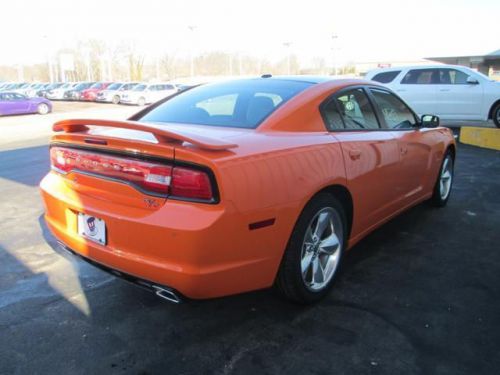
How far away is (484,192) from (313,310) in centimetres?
417

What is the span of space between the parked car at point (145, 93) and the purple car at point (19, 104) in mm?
7661

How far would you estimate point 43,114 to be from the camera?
2356 cm

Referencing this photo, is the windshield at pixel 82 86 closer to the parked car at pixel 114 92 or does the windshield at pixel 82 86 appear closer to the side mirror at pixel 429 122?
the parked car at pixel 114 92

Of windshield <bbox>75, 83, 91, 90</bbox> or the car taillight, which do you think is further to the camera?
windshield <bbox>75, 83, 91, 90</bbox>

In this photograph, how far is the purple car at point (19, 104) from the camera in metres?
21.9

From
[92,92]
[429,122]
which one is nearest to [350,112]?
[429,122]

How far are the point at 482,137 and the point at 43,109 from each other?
20.9m

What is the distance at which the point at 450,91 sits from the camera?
1230 cm

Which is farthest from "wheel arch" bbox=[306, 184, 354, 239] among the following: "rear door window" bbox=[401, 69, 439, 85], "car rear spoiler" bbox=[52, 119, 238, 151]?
"rear door window" bbox=[401, 69, 439, 85]

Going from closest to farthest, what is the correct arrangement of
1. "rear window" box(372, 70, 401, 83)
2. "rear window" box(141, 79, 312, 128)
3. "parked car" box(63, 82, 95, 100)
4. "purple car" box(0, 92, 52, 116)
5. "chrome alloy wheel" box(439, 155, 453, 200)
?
"rear window" box(141, 79, 312, 128), "chrome alloy wheel" box(439, 155, 453, 200), "rear window" box(372, 70, 401, 83), "purple car" box(0, 92, 52, 116), "parked car" box(63, 82, 95, 100)

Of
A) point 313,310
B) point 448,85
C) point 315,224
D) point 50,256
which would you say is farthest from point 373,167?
point 448,85

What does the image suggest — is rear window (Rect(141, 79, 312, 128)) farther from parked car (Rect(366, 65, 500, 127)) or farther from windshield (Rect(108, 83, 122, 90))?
windshield (Rect(108, 83, 122, 90))

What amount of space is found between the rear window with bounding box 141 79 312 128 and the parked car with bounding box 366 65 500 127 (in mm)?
9855

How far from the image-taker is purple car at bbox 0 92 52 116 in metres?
21.9
